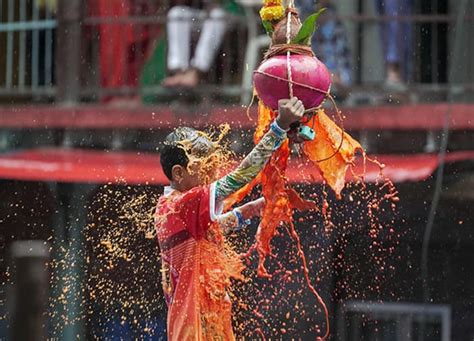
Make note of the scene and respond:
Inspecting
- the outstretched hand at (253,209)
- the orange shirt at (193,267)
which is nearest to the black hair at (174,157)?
the orange shirt at (193,267)

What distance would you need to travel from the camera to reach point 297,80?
6.41 metres

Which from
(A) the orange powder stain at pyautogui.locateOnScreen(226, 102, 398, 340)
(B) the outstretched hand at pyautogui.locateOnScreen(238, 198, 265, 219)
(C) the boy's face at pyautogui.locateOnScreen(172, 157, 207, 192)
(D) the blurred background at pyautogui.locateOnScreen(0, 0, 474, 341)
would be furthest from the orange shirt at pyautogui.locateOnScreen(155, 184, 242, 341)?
(D) the blurred background at pyautogui.locateOnScreen(0, 0, 474, 341)

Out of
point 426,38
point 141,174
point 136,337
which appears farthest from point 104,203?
A: point 426,38

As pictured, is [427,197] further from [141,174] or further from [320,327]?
[141,174]

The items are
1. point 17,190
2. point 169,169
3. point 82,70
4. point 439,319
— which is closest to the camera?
point 169,169

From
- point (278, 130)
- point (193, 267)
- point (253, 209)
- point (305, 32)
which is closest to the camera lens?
point (278, 130)

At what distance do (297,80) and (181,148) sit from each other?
74 cm

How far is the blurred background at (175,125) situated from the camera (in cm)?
1025

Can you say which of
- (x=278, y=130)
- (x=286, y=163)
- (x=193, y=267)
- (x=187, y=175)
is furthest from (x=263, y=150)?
(x=193, y=267)

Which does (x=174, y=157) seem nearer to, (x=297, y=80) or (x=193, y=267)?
(x=193, y=267)

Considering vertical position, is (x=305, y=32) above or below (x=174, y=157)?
above

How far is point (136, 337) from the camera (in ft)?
32.1

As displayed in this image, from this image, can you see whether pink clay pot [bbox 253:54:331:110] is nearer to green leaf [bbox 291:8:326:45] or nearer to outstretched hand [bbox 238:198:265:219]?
green leaf [bbox 291:8:326:45]

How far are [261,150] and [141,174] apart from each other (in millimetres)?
4149
